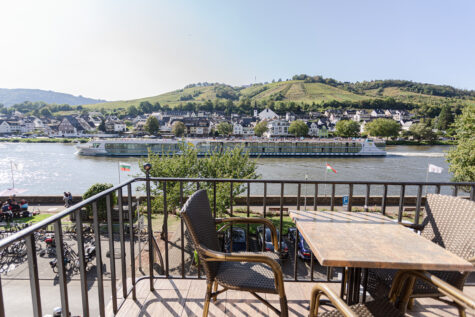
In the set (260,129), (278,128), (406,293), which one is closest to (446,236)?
(406,293)

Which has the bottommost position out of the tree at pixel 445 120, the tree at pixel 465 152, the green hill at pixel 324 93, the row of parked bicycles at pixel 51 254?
the row of parked bicycles at pixel 51 254

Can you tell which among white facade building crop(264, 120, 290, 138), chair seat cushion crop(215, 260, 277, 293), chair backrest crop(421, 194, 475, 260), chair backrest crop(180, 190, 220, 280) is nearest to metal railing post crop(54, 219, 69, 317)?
chair backrest crop(180, 190, 220, 280)

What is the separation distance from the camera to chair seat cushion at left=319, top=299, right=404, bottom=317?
4.03ft

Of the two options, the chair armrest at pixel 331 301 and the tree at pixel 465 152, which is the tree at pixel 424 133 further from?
the chair armrest at pixel 331 301

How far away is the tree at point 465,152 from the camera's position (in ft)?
52.9

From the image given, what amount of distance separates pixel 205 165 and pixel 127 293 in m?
12.8

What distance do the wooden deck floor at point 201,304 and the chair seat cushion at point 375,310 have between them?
748 mm

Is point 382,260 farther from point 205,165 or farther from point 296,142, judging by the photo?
point 296,142

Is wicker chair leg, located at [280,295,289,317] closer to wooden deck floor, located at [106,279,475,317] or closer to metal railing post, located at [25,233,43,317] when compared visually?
wooden deck floor, located at [106,279,475,317]

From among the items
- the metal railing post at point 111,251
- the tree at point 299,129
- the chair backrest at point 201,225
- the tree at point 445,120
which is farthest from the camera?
the tree at point 299,129

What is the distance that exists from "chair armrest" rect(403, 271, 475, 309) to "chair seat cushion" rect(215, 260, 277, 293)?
72 cm

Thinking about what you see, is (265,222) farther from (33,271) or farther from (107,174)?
(107,174)

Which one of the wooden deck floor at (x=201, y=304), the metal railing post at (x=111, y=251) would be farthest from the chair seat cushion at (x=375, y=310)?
the metal railing post at (x=111, y=251)

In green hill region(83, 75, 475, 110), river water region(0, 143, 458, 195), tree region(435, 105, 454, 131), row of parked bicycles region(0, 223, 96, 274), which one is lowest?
river water region(0, 143, 458, 195)
